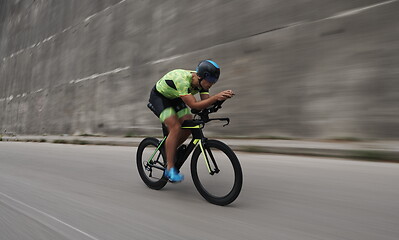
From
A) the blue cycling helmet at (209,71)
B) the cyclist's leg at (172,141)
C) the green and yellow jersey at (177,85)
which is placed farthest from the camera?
the cyclist's leg at (172,141)

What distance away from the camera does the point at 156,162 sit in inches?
156

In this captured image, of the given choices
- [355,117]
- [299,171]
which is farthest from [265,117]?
[299,171]

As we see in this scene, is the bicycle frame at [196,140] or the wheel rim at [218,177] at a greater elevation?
the bicycle frame at [196,140]

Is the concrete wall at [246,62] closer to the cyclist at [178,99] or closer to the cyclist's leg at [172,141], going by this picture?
the cyclist at [178,99]

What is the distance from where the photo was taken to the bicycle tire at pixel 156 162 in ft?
12.7

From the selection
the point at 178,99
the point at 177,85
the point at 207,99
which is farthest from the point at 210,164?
the point at 178,99

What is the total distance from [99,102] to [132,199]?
11124mm

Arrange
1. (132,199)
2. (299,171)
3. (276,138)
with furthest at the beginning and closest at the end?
(276,138) → (299,171) → (132,199)

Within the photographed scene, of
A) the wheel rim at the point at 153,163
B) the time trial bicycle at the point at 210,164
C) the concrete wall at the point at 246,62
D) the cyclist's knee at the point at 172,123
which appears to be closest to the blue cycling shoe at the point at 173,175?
the time trial bicycle at the point at 210,164

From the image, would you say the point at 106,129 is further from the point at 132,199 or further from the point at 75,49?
the point at 132,199

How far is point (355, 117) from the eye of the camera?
237 inches

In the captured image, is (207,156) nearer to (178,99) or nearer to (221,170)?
(221,170)

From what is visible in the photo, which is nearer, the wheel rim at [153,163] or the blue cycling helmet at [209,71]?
the blue cycling helmet at [209,71]

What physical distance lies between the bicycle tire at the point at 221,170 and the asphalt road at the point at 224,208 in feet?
0.31
